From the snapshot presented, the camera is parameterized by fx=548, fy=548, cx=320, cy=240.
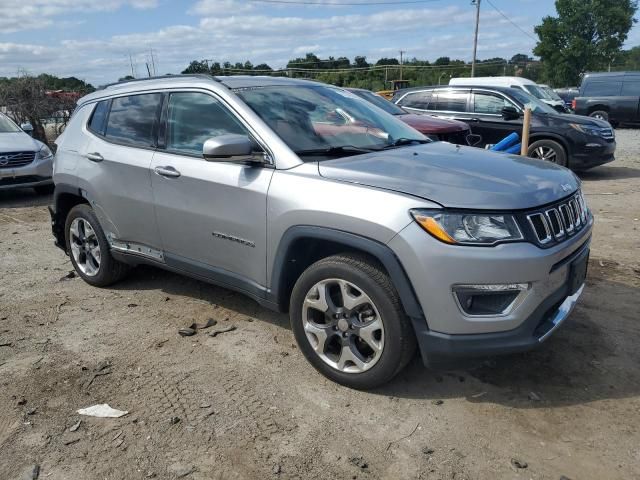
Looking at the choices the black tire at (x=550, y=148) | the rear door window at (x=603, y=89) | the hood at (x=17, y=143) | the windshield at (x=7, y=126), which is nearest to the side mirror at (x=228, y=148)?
the hood at (x=17, y=143)

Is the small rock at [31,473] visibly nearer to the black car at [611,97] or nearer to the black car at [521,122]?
the black car at [521,122]

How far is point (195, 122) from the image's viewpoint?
152 inches

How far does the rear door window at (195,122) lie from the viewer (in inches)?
143

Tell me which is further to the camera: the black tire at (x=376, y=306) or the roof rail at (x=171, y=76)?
the roof rail at (x=171, y=76)

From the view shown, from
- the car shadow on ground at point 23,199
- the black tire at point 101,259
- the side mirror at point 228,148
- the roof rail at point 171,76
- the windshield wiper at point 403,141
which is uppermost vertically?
the roof rail at point 171,76

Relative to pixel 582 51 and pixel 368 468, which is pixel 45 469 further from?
pixel 582 51

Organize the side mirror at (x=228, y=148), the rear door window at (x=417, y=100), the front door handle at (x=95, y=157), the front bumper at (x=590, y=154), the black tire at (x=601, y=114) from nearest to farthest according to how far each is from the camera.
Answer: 1. the side mirror at (x=228, y=148)
2. the front door handle at (x=95, y=157)
3. the front bumper at (x=590, y=154)
4. the rear door window at (x=417, y=100)
5. the black tire at (x=601, y=114)

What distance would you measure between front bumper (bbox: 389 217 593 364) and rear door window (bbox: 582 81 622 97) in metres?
20.0

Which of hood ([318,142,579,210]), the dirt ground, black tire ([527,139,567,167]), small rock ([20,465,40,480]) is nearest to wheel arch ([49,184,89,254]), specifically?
the dirt ground

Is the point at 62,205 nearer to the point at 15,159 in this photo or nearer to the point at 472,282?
the point at 472,282

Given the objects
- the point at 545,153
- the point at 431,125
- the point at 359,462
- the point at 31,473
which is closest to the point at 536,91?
the point at 545,153

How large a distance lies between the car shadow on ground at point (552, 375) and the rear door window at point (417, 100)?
832 centimetres

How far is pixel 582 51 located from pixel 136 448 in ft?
194

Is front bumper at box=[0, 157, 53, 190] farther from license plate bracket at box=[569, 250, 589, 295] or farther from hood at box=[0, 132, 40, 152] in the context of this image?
license plate bracket at box=[569, 250, 589, 295]
